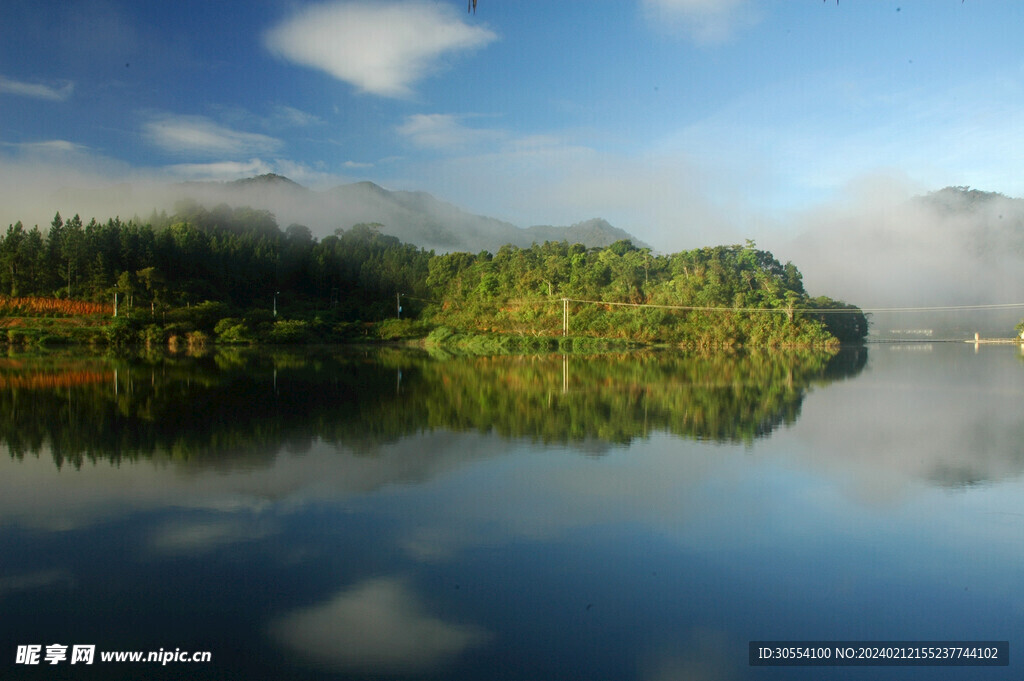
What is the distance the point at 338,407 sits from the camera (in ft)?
30.6

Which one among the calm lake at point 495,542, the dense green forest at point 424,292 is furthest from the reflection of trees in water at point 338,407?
the dense green forest at point 424,292

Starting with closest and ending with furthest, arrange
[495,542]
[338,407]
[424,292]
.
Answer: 1. [495,542]
2. [338,407]
3. [424,292]

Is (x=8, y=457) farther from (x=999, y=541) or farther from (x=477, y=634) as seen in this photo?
(x=999, y=541)

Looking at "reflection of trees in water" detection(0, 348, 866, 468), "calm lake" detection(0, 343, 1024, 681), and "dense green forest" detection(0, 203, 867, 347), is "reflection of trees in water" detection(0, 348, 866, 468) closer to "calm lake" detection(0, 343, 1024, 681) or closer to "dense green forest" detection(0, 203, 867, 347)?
"calm lake" detection(0, 343, 1024, 681)

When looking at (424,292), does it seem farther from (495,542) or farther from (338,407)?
(495,542)

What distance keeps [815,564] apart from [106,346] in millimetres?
29328

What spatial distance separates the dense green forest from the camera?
33875 mm

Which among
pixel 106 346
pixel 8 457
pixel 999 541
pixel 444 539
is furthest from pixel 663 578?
pixel 106 346

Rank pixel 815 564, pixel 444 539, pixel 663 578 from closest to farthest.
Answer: pixel 663 578 → pixel 815 564 → pixel 444 539

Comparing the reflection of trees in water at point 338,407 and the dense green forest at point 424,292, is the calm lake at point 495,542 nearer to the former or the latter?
the reflection of trees in water at point 338,407

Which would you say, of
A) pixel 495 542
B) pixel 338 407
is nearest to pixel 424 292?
pixel 338 407

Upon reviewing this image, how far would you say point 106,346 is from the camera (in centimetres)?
2683

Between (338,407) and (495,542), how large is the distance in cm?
586

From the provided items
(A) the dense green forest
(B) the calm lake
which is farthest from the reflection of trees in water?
(A) the dense green forest
